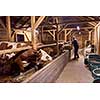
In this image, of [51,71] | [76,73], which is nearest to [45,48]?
[51,71]

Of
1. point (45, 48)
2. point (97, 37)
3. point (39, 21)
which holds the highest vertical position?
point (39, 21)

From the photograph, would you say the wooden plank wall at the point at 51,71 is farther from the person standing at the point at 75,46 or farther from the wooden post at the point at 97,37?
the wooden post at the point at 97,37

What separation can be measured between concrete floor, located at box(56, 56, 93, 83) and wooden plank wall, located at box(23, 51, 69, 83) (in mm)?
57

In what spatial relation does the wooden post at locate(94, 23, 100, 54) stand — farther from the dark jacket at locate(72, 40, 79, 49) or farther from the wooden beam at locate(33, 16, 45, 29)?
the wooden beam at locate(33, 16, 45, 29)

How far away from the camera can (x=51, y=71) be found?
2.47 m

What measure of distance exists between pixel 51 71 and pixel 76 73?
282 mm

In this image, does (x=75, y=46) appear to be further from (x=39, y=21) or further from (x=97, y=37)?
(x=39, y=21)

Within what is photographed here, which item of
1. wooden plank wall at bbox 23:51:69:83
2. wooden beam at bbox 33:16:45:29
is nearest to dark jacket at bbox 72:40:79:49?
wooden plank wall at bbox 23:51:69:83

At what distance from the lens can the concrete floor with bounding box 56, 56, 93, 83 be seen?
95.0 inches

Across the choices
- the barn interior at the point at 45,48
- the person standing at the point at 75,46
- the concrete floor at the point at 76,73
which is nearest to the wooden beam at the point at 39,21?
the barn interior at the point at 45,48
